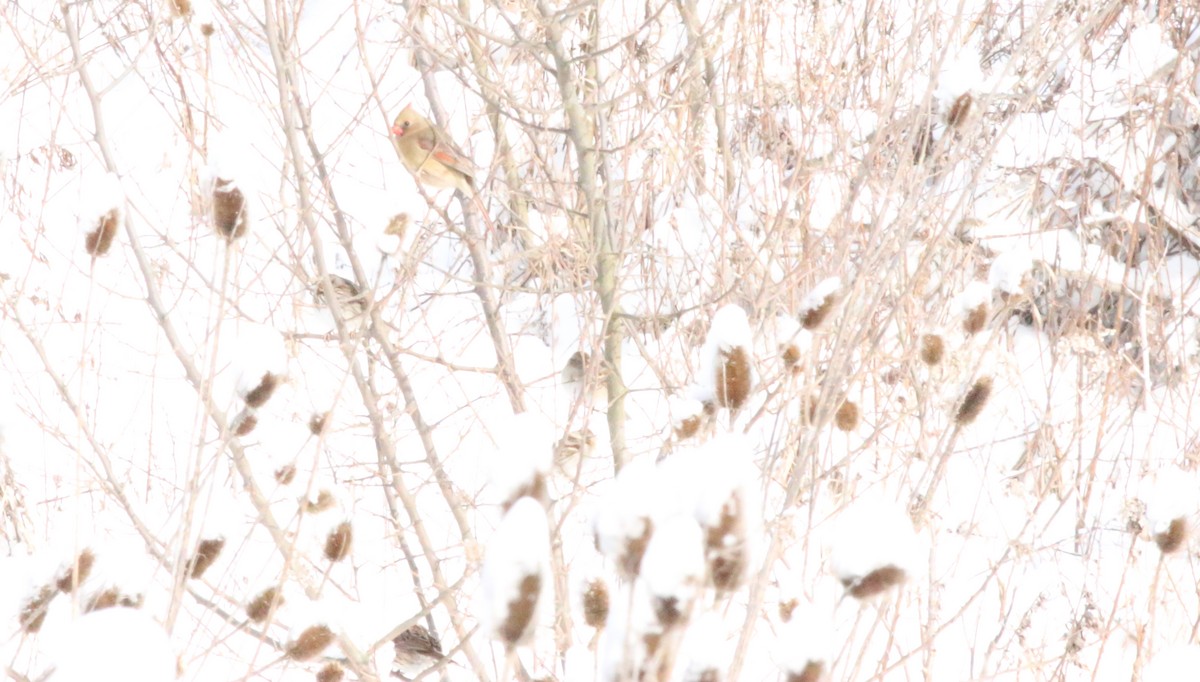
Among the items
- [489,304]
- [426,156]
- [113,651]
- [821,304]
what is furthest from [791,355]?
[426,156]

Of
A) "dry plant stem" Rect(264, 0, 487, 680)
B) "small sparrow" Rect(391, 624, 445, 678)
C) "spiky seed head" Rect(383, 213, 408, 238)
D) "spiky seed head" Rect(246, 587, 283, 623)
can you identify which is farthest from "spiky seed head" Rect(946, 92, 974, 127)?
"small sparrow" Rect(391, 624, 445, 678)

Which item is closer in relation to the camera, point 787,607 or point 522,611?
point 522,611

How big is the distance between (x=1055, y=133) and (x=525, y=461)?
488 centimetres

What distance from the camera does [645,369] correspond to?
3699 millimetres

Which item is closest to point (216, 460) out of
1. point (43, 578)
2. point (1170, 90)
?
point (43, 578)

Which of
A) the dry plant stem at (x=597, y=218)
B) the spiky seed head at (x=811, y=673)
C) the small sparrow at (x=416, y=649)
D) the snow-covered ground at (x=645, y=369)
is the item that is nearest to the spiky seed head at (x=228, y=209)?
the snow-covered ground at (x=645, y=369)

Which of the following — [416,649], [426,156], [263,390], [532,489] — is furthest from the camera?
[426,156]

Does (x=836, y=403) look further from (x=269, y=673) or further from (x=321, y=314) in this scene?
(x=321, y=314)

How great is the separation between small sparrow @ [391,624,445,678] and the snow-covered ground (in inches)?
6.3

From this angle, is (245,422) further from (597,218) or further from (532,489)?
(597,218)

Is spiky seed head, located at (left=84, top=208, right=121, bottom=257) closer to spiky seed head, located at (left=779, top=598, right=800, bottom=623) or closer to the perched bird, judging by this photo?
spiky seed head, located at (left=779, top=598, right=800, bottom=623)

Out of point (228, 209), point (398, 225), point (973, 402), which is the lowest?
point (228, 209)

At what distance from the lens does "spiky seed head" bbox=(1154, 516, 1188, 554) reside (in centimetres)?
143

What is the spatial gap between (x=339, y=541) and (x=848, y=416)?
2.71 feet
